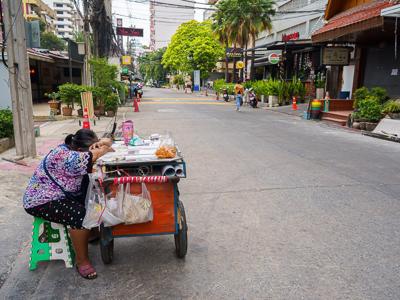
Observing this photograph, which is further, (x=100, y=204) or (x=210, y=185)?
(x=210, y=185)

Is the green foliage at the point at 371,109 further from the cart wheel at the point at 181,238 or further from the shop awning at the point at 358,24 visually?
the cart wheel at the point at 181,238

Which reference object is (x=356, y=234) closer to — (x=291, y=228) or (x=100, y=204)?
(x=291, y=228)

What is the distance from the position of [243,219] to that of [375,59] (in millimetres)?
15614

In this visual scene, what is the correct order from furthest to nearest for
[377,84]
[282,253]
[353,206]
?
[377,84] < [353,206] < [282,253]

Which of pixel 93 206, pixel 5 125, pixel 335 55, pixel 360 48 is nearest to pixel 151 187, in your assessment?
pixel 93 206

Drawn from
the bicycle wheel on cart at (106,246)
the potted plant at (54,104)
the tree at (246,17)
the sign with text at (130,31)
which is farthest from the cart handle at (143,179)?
the tree at (246,17)

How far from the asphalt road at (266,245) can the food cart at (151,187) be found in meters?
0.37

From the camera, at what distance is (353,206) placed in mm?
5285

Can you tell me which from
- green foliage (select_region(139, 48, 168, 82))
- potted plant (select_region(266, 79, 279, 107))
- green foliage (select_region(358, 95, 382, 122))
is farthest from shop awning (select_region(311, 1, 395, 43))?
green foliage (select_region(139, 48, 168, 82))

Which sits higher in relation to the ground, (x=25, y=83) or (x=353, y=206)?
(x=25, y=83)

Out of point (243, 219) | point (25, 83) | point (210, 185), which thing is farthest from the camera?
point (25, 83)

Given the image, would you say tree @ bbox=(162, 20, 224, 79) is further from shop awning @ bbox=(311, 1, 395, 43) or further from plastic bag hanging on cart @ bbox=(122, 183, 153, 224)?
plastic bag hanging on cart @ bbox=(122, 183, 153, 224)

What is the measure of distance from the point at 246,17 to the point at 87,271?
1292 inches

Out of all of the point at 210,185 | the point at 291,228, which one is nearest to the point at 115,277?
the point at 291,228
